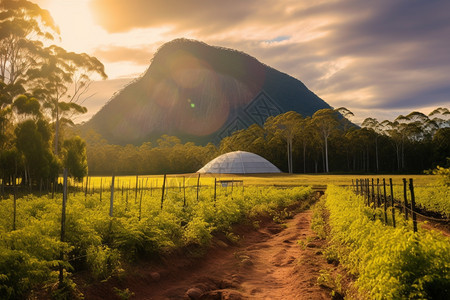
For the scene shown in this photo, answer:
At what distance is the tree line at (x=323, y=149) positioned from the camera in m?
71.9

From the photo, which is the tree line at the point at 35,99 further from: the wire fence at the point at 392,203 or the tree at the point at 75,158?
the wire fence at the point at 392,203

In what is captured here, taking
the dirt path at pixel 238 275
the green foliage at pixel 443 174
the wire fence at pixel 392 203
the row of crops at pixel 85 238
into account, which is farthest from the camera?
the green foliage at pixel 443 174

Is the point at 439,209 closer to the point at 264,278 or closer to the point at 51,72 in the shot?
the point at 264,278

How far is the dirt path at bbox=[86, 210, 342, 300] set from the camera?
725 centimetres

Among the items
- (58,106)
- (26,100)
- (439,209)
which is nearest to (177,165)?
(58,106)

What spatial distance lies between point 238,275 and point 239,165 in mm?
58531

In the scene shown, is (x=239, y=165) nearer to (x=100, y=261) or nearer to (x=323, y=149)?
(x=323, y=149)

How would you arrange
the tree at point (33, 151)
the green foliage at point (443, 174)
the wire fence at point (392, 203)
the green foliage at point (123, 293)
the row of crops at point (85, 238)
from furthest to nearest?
the tree at point (33, 151), the green foliage at point (443, 174), the wire fence at point (392, 203), the green foliage at point (123, 293), the row of crops at point (85, 238)

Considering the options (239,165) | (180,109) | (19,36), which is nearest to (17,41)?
(19,36)

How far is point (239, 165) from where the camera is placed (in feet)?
220

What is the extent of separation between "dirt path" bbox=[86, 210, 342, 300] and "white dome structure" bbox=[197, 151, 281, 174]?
2121 inches

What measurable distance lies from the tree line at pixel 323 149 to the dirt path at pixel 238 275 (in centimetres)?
5884

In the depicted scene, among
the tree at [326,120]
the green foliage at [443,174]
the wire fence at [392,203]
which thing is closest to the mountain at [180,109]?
the tree at [326,120]

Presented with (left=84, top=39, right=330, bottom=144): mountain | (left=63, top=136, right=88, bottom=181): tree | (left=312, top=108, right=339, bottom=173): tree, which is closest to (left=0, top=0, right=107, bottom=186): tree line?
(left=63, top=136, right=88, bottom=181): tree
